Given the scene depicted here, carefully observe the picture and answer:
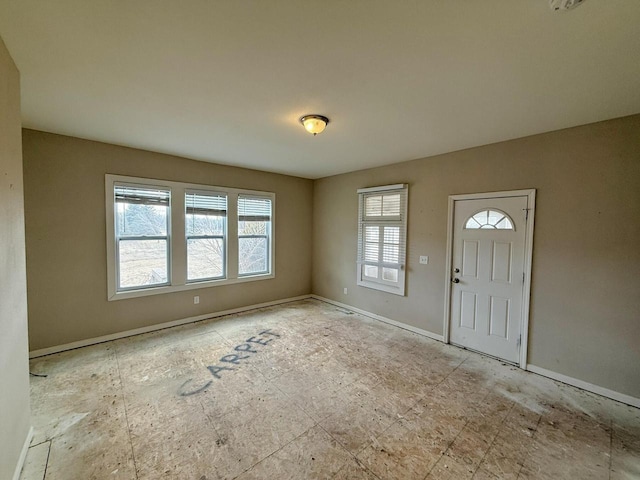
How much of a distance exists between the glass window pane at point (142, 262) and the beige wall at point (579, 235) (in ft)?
13.8

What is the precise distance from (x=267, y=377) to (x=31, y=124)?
3.80 meters

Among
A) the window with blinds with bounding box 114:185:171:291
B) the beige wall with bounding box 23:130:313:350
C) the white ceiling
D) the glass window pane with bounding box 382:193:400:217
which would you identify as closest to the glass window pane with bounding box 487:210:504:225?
the white ceiling

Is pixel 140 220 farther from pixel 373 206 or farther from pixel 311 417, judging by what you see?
pixel 373 206

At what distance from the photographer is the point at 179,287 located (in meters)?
4.12

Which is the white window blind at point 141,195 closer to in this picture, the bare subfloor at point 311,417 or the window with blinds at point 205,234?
the window with blinds at point 205,234

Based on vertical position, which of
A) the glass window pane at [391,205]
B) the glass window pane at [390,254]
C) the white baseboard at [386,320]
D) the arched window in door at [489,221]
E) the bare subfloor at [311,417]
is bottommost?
the bare subfloor at [311,417]

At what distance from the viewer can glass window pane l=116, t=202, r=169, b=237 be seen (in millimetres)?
3635

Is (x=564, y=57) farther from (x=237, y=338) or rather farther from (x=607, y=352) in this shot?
(x=237, y=338)

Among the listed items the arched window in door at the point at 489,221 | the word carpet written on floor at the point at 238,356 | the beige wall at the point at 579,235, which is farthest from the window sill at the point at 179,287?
the arched window in door at the point at 489,221

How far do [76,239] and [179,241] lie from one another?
1.19m

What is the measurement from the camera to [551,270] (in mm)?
2840

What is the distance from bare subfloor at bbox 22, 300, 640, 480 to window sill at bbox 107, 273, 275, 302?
64 cm

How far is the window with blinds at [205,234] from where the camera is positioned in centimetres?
425

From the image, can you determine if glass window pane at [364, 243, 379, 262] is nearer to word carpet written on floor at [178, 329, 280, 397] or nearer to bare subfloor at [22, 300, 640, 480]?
bare subfloor at [22, 300, 640, 480]
